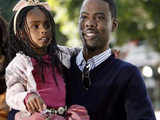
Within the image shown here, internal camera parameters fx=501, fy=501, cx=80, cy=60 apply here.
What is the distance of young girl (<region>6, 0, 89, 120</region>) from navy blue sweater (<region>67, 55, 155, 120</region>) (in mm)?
71

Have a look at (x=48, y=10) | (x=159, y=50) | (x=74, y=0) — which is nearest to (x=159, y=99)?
(x=159, y=50)

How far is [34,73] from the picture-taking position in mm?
3078

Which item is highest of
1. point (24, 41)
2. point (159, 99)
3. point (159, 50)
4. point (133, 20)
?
point (24, 41)

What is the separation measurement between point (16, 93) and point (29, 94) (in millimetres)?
124

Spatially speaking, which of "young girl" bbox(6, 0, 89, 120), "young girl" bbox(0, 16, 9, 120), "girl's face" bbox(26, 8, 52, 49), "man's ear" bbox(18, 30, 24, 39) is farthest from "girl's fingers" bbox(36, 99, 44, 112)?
"young girl" bbox(0, 16, 9, 120)

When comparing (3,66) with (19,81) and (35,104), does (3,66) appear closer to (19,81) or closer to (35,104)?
(19,81)

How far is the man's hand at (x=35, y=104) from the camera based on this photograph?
2854mm

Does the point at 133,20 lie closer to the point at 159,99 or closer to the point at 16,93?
the point at 159,99

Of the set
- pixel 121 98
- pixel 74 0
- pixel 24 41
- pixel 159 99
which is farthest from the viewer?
pixel 159 99

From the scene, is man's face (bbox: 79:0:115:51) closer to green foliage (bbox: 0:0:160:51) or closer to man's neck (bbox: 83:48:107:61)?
man's neck (bbox: 83:48:107:61)

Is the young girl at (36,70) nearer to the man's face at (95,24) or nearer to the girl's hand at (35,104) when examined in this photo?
the girl's hand at (35,104)

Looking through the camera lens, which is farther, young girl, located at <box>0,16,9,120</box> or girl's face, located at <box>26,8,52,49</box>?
young girl, located at <box>0,16,9,120</box>

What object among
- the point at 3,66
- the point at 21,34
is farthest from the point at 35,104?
the point at 3,66

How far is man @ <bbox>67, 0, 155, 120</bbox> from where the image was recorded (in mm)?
2826
